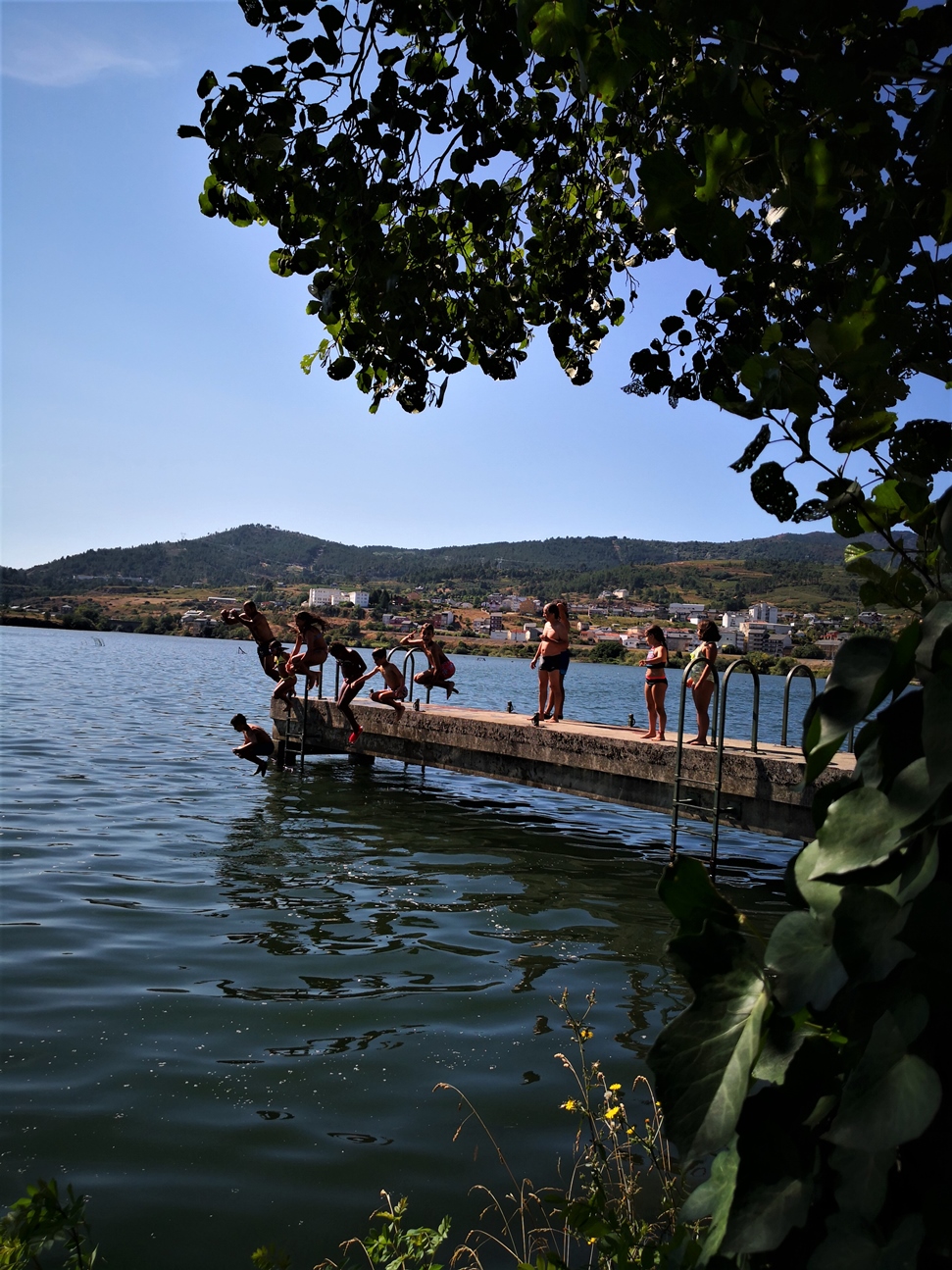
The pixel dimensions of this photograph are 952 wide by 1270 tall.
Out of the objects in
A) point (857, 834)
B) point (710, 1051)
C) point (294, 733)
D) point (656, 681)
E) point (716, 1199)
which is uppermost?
point (857, 834)

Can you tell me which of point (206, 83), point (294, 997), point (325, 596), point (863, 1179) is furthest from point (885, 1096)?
point (325, 596)

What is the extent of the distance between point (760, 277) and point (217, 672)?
194 ft

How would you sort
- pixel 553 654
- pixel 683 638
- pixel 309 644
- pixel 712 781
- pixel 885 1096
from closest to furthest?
pixel 885 1096 < pixel 712 781 < pixel 553 654 < pixel 309 644 < pixel 683 638

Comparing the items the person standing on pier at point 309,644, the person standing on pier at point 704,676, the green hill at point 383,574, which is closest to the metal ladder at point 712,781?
the person standing on pier at point 704,676

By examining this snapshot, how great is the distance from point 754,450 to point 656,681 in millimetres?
11532

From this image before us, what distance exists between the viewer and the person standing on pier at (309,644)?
16891mm

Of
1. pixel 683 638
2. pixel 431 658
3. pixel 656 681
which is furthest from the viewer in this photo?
pixel 683 638

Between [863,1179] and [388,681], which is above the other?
[863,1179]

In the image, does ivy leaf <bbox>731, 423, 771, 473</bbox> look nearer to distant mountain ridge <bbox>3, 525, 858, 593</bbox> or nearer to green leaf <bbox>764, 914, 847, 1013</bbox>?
green leaf <bbox>764, 914, 847, 1013</bbox>

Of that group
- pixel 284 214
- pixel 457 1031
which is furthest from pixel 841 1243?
pixel 457 1031

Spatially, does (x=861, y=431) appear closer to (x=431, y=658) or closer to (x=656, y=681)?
(x=656, y=681)

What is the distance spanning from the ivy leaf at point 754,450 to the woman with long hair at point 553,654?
41.2ft

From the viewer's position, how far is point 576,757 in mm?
12703

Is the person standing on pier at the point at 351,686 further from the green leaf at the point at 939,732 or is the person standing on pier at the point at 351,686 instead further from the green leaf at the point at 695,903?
the green leaf at the point at 939,732
